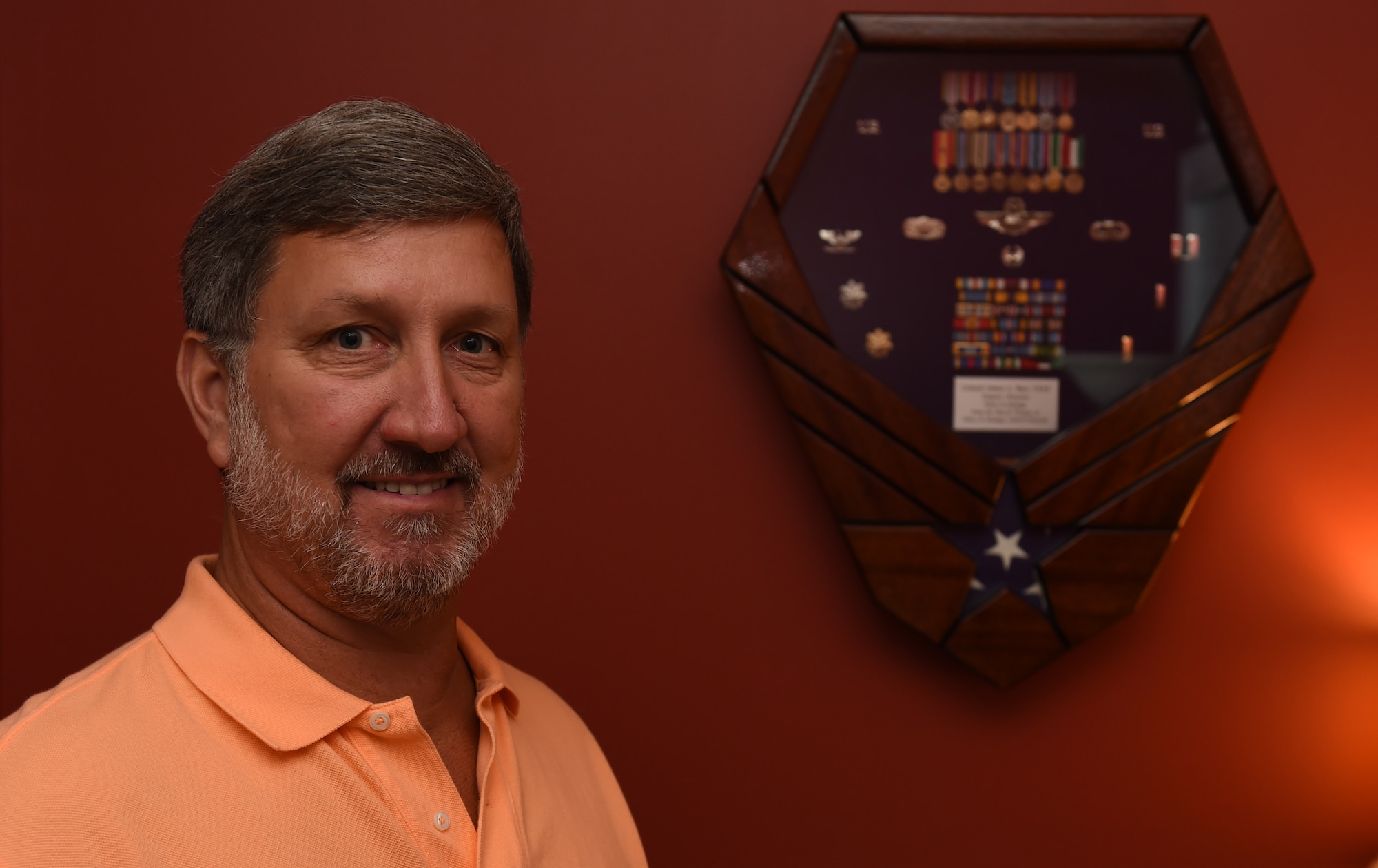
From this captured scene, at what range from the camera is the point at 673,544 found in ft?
6.49

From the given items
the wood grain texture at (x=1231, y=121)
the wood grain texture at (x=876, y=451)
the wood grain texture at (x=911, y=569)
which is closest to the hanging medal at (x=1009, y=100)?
the wood grain texture at (x=1231, y=121)

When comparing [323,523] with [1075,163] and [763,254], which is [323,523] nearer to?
[763,254]

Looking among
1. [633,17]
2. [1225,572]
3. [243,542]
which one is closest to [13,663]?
[243,542]

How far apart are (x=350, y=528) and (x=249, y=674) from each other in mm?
173

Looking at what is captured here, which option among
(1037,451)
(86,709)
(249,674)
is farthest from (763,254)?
(86,709)

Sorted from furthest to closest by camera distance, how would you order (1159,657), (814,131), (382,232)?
(1159,657)
(814,131)
(382,232)

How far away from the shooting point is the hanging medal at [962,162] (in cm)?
190

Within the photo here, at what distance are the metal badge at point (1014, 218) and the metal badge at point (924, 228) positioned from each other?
72mm

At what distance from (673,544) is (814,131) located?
819 mm

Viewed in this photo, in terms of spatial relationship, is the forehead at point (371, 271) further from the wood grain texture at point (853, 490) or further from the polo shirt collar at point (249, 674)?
the wood grain texture at point (853, 490)

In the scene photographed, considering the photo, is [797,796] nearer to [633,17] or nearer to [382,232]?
[382,232]

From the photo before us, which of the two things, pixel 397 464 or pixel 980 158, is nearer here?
pixel 397 464

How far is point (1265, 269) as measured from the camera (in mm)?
1883

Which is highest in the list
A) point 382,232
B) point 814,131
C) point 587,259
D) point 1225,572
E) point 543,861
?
point 814,131
